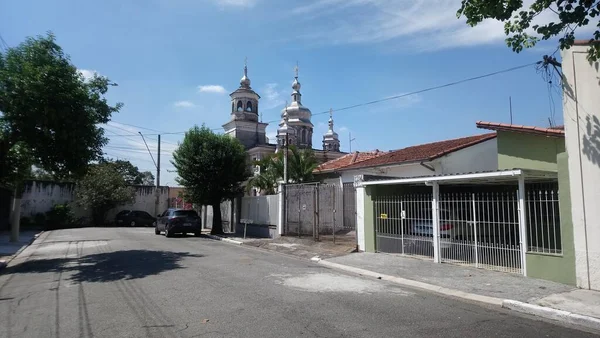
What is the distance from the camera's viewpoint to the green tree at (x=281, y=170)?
24.2m

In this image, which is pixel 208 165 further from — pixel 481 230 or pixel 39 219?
pixel 39 219

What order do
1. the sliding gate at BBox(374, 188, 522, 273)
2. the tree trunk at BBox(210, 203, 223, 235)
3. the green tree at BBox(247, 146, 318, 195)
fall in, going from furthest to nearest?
1. the tree trunk at BBox(210, 203, 223, 235)
2. the green tree at BBox(247, 146, 318, 195)
3. the sliding gate at BBox(374, 188, 522, 273)

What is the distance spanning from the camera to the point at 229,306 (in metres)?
7.12

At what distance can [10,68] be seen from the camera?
1197cm

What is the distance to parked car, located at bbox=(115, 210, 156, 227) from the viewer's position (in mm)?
36125

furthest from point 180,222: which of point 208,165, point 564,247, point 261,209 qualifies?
point 564,247

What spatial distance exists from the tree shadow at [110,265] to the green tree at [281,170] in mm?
10187

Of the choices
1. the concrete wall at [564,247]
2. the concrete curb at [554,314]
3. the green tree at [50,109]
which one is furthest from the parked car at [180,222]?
the concrete curb at [554,314]

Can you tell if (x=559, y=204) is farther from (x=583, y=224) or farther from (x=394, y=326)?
(x=394, y=326)

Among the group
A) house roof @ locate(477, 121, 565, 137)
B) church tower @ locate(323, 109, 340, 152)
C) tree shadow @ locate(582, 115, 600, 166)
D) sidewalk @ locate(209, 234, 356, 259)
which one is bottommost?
sidewalk @ locate(209, 234, 356, 259)

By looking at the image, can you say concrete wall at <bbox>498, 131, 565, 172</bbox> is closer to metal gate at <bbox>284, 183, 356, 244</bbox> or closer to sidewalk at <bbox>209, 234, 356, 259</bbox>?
metal gate at <bbox>284, 183, 356, 244</bbox>

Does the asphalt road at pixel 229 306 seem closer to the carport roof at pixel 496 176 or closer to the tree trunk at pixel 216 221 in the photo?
the carport roof at pixel 496 176

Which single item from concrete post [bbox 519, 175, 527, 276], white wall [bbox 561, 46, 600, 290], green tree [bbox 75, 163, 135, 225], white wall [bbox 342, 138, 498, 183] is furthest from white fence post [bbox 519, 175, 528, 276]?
green tree [bbox 75, 163, 135, 225]

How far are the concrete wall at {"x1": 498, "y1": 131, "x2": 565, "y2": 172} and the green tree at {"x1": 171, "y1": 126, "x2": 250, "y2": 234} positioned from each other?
1393 centimetres
